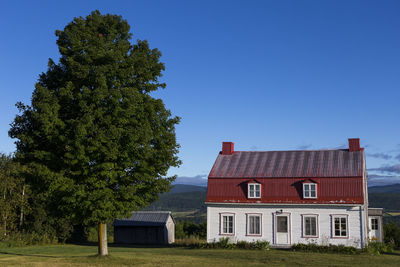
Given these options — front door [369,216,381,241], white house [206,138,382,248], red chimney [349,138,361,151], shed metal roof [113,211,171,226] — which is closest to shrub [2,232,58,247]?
shed metal roof [113,211,171,226]

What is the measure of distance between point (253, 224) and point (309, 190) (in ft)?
18.3

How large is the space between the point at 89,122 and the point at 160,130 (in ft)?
14.5

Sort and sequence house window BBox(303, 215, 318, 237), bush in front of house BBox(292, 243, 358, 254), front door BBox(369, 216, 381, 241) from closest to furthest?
bush in front of house BBox(292, 243, 358, 254)
house window BBox(303, 215, 318, 237)
front door BBox(369, 216, 381, 241)

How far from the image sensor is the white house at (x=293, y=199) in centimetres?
3459

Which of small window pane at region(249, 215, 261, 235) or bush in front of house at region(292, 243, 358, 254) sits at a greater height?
small window pane at region(249, 215, 261, 235)

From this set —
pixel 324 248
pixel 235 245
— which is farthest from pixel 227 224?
pixel 324 248

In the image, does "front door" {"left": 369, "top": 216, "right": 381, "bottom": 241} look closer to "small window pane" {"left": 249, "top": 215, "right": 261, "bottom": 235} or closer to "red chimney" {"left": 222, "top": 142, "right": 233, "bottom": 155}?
"small window pane" {"left": 249, "top": 215, "right": 261, "bottom": 235}

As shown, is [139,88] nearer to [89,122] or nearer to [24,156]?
[89,122]

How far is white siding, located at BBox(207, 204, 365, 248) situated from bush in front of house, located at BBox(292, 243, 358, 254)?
136 cm

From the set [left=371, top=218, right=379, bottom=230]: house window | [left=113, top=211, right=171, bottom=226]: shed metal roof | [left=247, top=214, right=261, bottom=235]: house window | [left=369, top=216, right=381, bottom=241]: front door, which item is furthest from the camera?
[left=113, top=211, right=171, bottom=226]: shed metal roof

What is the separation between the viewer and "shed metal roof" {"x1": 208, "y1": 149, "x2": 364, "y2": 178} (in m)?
36.6

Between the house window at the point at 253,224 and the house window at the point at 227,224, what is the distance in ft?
4.90

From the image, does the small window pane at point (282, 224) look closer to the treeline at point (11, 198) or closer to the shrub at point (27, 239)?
the shrub at point (27, 239)

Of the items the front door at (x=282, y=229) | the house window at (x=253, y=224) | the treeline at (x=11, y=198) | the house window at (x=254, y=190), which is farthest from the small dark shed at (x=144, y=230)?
the front door at (x=282, y=229)
